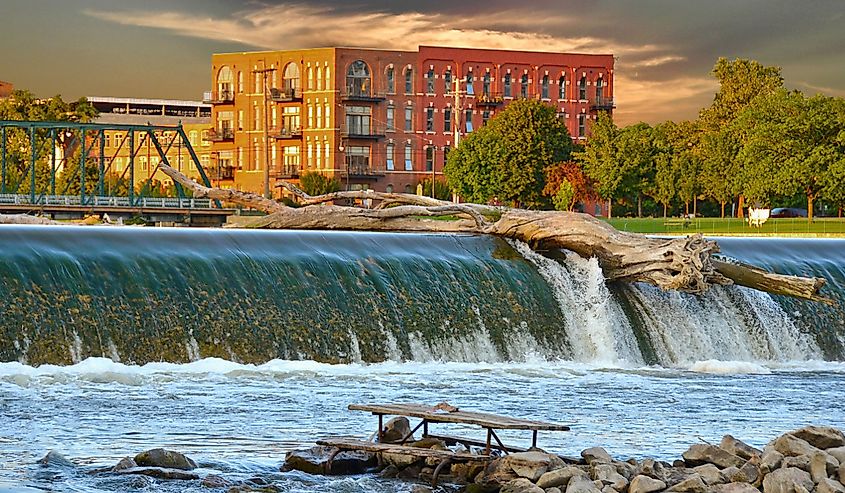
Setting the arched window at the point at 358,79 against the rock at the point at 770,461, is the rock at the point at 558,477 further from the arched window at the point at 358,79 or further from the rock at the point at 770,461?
the arched window at the point at 358,79

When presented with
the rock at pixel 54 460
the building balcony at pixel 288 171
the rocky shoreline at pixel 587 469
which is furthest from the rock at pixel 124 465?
the building balcony at pixel 288 171

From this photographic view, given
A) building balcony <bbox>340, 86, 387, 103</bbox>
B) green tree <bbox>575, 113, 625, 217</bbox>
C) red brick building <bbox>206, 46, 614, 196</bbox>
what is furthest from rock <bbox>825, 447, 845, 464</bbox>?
building balcony <bbox>340, 86, 387, 103</bbox>

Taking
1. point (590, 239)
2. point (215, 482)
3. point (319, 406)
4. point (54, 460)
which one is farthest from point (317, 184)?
point (215, 482)

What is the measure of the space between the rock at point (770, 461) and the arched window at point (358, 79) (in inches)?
3387

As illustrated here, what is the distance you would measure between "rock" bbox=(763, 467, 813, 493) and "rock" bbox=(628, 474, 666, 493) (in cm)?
101

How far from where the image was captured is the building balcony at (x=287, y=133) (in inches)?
3959

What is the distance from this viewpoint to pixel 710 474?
45.2ft

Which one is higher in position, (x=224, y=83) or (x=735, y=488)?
(x=224, y=83)

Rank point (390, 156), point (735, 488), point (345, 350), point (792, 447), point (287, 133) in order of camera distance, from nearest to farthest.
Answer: point (735, 488) < point (792, 447) < point (345, 350) < point (287, 133) < point (390, 156)

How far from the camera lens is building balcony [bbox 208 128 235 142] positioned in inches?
4092

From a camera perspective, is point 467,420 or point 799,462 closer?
point 799,462

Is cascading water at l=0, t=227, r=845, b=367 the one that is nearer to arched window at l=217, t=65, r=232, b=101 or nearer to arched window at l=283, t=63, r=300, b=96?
arched window at l=283, t=63, r=300, b=96

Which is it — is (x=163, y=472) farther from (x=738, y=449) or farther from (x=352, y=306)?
(x=352, y=306)

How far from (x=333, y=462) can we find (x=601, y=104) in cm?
9237
